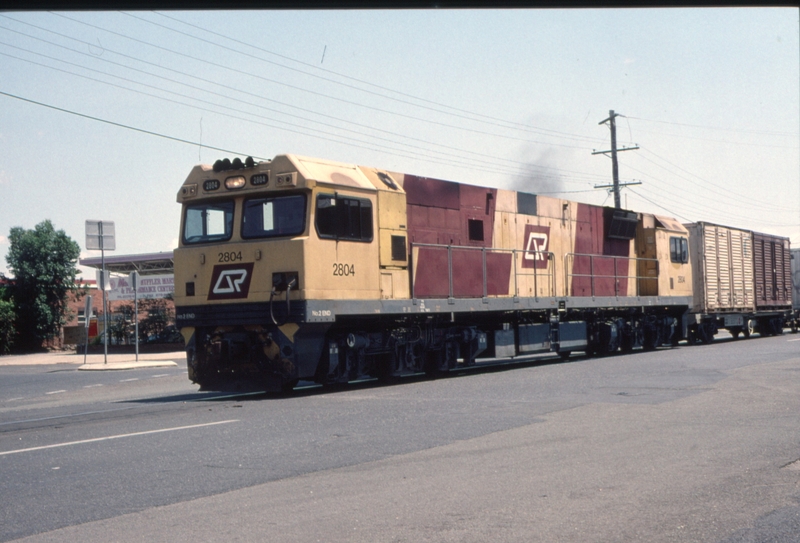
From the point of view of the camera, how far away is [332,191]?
1356 centimetres

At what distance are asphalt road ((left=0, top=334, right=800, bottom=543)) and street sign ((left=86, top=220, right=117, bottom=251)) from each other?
1206cm

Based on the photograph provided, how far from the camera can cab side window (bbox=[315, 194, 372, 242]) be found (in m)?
13.3

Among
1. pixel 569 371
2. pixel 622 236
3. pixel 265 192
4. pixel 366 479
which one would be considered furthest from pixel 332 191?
pixel 622 236

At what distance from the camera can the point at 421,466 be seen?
7.38m

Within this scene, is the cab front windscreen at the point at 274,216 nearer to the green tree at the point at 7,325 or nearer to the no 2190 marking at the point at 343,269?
the no 2190 marking at the point at 343,269

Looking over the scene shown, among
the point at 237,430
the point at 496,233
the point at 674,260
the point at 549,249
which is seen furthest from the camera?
the point at 674,260

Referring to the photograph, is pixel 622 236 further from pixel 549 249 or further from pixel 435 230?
pixel 435 230

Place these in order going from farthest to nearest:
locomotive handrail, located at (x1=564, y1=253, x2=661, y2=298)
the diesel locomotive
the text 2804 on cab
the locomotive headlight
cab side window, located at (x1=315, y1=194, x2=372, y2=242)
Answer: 1. locomotive handrail, located at (x1=564, y1=253, x2=661, y2=298)
2. the locomotive headlight
3. the text 2804 on cab
4. cab side window, located at (x1=315, y1=194, x2=372, y2=242)
5. the diesel locomotive

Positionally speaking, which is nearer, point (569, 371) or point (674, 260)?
point (569, 371)

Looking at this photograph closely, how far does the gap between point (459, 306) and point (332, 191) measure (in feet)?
13.8

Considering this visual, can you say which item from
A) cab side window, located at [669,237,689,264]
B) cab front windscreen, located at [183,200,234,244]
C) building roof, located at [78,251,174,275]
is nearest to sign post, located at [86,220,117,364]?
cab front windscreen, located at [183,200,234,244]

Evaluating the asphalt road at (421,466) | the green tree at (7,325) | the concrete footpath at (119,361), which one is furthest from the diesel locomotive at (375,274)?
the green tree at (7,325)

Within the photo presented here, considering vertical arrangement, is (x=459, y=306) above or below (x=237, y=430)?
above

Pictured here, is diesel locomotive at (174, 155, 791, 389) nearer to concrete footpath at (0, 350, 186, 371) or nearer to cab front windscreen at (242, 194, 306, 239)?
cab front windscreen at (242, 194, 306, 239)
